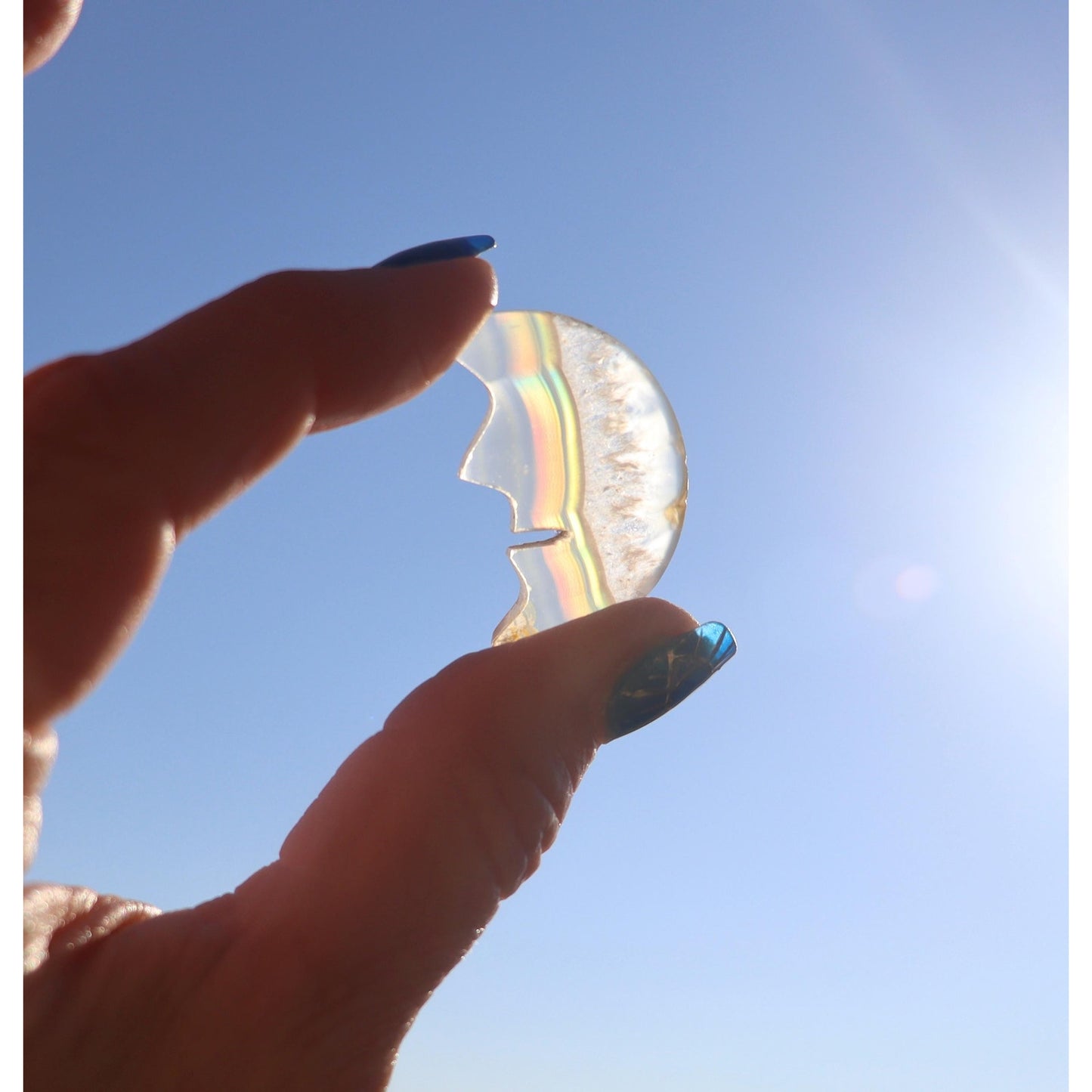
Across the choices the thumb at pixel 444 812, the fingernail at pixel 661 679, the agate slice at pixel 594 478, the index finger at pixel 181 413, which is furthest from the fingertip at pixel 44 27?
the fingernail at pixel 661 679

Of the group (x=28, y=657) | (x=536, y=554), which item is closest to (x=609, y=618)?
(x=536, y=554)

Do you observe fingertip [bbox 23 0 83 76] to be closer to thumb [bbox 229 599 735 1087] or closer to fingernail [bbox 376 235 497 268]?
fingernail [bbox 376 235 497 268]

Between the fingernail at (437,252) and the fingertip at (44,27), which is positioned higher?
the fingertip at (44,27)

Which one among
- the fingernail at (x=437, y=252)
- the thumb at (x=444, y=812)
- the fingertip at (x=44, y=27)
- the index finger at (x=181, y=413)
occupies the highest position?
the fingertip at (x=44, y=27)

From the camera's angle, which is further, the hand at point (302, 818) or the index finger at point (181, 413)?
the index finger at point (181, 413)

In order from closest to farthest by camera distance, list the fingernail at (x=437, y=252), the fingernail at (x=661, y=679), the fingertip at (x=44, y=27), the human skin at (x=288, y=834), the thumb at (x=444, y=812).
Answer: the human skin at (x=288, y=834)
the thumb at (x=444, y=812)
the fingernail at (x=661, y=679)
the fingertip at (x=44, y=27)
the fingernail at (x=437, y=252)

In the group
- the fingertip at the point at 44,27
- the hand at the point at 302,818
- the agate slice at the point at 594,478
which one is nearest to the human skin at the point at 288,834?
the hand at the point at 302,818

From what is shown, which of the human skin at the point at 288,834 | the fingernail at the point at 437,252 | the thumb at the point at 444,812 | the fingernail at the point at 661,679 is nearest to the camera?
the human skin at the point at 288,834

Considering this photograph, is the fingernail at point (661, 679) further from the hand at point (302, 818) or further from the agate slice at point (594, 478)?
the agate slice at point (594, 478)

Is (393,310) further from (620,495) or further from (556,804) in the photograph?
(556,804)
